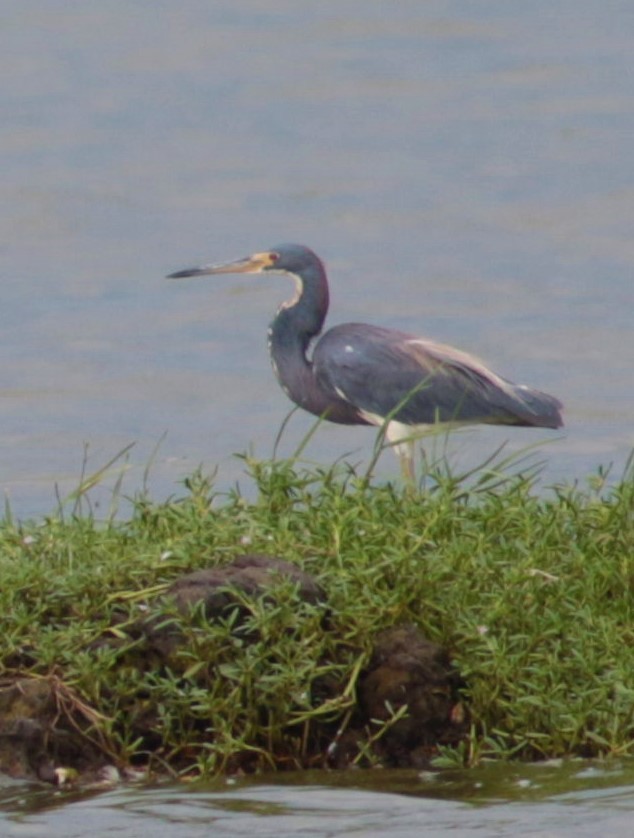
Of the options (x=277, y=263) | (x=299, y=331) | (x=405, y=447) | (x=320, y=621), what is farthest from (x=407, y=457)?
(x=320, y=621)

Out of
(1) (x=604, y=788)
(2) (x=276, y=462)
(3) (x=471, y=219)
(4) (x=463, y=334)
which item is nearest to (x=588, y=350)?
(4) (x=463, y=334)

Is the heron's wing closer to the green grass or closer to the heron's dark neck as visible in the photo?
the heron's dark neck

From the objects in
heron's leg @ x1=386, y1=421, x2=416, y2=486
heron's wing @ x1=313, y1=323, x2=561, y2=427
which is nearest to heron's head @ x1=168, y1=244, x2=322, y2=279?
heron's wing @ x1=313, y1=323, x2=561, y2=427

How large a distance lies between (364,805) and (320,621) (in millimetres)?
702

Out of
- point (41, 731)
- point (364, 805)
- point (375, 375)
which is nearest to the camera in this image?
point (364, 805)

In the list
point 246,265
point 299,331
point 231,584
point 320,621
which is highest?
point 246,265

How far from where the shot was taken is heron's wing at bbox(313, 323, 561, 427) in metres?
9.52

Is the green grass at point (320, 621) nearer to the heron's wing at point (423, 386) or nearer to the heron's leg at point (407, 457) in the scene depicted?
the heron's leg at point (407, 457)

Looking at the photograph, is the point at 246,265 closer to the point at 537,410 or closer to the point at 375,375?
the point at 375,375

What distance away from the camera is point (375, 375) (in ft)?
31.3

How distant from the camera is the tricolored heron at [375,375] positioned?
9.54 metres

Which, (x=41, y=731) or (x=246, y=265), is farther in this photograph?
(x=246, y=265)

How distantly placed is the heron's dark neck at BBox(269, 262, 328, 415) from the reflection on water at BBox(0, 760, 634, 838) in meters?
4.40

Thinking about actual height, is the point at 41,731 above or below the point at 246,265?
below
